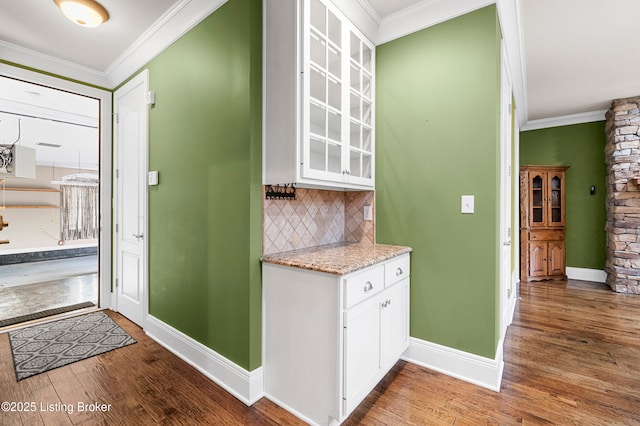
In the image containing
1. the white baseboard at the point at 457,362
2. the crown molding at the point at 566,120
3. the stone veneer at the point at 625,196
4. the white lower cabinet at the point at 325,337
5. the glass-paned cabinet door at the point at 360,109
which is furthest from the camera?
the crown molding at the point at 566,120

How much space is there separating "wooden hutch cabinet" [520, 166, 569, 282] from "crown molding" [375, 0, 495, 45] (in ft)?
12.7

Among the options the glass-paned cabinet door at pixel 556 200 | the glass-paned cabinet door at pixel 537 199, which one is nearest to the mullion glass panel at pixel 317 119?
the glass-paned cabinet door at pixel 537 199

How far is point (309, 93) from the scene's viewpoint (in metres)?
1.77

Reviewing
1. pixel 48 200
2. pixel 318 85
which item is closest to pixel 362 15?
pixel 318 85

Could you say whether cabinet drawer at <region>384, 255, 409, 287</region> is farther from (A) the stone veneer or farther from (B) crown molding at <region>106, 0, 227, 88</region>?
(A) the stone veneer

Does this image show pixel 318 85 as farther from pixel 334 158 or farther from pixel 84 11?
pixel 84 11

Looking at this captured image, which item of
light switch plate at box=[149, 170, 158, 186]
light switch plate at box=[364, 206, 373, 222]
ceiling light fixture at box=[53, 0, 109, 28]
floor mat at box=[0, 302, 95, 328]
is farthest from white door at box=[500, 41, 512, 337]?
floor mat at box=[0, 302, 95, 328]

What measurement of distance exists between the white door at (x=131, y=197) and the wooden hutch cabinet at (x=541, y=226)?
5443 mm

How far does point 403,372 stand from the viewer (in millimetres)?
2125

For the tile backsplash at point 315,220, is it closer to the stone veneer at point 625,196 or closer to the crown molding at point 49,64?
the crown molding at point 49,64

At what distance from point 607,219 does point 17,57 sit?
761cm

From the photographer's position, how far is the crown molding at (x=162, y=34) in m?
2.15

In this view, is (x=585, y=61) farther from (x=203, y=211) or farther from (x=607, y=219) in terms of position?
(x=203, y=211)

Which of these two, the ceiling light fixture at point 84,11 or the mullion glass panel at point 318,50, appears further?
the ceiling light fixture at point 84,11
